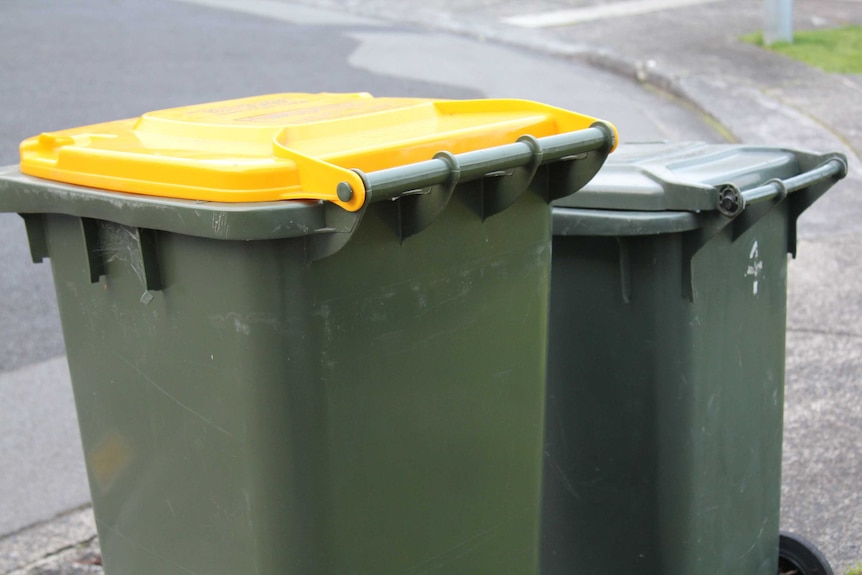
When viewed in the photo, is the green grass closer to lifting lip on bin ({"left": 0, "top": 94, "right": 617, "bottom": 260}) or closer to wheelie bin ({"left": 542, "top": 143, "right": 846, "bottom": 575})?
wheelie bin ({"left": 542, "top": 143, "right": 846, "bottom": 575})

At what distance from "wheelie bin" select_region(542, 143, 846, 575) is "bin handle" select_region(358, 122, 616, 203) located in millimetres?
352

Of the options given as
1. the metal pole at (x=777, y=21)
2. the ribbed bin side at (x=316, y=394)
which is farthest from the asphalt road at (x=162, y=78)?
the metal pole at (x=777, y=21)

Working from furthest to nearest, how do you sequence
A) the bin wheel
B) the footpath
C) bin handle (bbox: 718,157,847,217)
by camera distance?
the footpath → the bin wheel → bin handle (bbox: 718,157,847,217)

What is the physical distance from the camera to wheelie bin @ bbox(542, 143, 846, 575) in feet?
7.85

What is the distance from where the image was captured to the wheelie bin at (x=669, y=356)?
239cm

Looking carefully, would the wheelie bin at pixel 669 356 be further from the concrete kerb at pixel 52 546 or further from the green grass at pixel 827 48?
the green grass at pixel 827 48

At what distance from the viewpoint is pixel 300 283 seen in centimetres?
179

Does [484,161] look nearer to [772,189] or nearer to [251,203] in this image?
[251,203]

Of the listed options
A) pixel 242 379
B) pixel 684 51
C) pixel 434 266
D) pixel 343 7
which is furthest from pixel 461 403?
pixel 343 7

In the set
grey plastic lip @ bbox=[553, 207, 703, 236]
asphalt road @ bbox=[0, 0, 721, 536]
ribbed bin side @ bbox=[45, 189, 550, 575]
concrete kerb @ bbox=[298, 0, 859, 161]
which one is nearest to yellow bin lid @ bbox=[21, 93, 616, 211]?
ribbed bin side @ bbox=[45, 189, 550, 575]

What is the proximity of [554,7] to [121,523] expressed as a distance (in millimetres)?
13662

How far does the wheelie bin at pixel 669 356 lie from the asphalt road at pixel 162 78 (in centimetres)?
217

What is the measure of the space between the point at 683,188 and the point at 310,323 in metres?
0.98

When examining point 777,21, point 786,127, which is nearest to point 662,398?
point 786,127
